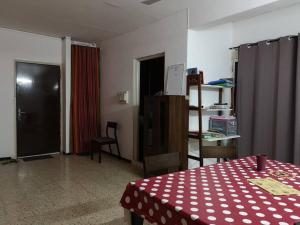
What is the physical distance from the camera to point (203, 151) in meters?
2.82

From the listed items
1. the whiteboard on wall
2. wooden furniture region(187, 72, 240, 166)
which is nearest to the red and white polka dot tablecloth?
wooden furniture region(187, 72, 240, 166)

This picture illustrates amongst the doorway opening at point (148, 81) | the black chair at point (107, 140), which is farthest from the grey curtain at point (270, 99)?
A: the black chair at point (107, 140)

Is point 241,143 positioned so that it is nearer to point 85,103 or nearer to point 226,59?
point 226,59

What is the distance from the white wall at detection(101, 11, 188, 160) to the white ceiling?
156mm

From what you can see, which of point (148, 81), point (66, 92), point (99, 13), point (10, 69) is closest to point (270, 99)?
point (148, 81)

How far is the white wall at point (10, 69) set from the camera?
4684 mm

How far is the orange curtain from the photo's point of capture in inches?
208

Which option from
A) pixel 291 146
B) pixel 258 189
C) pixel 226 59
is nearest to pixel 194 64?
pixel 226 59

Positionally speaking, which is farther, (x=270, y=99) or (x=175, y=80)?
(x=175, y=80)

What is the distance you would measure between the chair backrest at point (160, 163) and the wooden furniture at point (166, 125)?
1.10 meters

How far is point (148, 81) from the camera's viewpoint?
15.6 feet

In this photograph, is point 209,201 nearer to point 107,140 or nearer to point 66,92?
point 107,140

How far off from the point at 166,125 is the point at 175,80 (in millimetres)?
686

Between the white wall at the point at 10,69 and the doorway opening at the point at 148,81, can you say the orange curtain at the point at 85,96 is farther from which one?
the doorway opening at the point at 148,81
